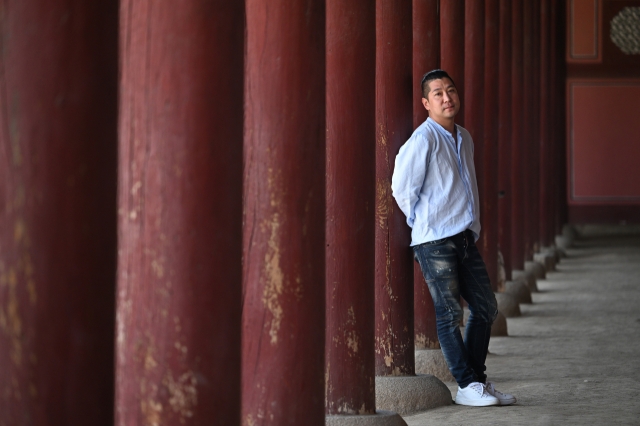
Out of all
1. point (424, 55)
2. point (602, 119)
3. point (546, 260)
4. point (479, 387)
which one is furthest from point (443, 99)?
point (602, 119)

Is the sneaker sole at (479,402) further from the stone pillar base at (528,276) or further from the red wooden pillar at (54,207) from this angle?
the stone pillar base at (528,276)

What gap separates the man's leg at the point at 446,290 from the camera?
4.23 meters

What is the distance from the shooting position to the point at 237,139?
2.13m

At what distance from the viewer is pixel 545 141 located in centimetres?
1420

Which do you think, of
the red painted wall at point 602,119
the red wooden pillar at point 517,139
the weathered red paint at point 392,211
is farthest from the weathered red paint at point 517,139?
the red painted wall at point 602,119

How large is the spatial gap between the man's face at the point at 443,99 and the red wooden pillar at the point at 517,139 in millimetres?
6277

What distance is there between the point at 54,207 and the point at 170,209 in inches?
14.5

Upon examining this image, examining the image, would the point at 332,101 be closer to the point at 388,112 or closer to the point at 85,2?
the point at 388,112

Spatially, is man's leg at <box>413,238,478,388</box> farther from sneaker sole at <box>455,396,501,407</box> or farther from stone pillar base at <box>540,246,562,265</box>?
stone pillar base at <box>540,246,562,265</box>

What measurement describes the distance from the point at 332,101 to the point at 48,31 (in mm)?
2179

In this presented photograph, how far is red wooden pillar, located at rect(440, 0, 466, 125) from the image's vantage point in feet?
20.6

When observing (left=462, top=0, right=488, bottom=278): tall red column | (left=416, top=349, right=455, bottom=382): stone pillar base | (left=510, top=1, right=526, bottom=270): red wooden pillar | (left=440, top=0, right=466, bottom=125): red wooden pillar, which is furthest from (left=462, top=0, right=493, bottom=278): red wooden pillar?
(left=510, top=1, right=526, bottom=270): red wooden pillar

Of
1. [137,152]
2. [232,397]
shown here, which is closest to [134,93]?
[137,152]

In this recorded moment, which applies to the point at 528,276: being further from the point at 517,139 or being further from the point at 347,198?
the point at 347,198
